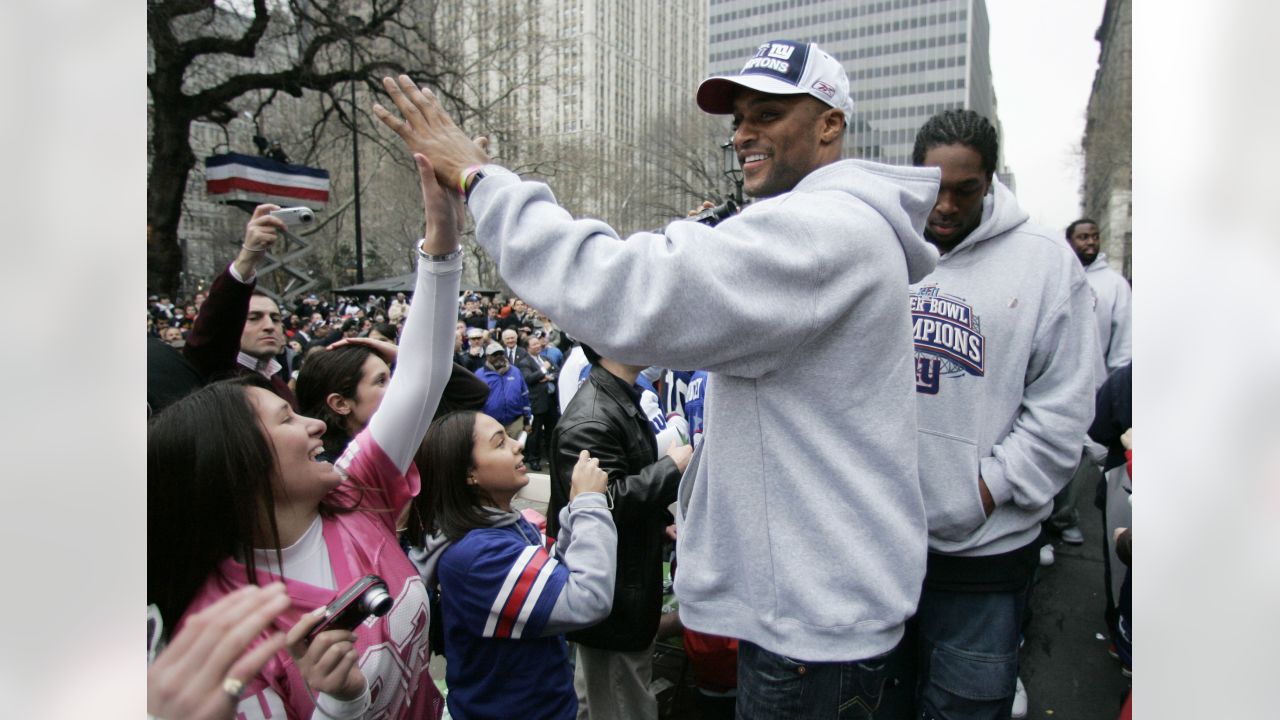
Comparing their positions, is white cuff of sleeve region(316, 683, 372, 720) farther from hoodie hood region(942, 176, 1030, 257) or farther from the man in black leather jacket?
hoodie hood region(942, 176, 1030, 257)

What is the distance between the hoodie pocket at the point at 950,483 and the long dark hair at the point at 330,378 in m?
1.92

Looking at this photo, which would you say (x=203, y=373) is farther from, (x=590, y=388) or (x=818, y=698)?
(x=818, y=698)

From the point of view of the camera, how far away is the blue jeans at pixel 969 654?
2.02 meters

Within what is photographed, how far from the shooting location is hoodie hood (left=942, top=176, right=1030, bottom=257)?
7.16ft

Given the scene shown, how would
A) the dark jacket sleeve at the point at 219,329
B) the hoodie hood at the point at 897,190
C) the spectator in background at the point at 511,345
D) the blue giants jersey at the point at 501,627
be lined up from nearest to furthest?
the hoodie hood at the point at 897,190 < the blue giants jersey at the point at 501,627 < the dark jacket sleeve at the point at 219,329 < the spectator in background at the point at 511,345

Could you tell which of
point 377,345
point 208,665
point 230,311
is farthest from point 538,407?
point 208,665

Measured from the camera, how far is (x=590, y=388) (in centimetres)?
289

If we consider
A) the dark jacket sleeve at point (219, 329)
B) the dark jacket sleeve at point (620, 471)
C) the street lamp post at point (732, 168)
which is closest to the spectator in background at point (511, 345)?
the street lamp post at point (732, 168)

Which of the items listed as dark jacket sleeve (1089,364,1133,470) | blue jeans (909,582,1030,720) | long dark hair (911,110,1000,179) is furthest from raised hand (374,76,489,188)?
dark jacket sleeve (1089,364,1133,470)

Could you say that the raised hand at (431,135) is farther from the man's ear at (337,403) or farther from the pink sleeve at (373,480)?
the man's ear at (337,403)

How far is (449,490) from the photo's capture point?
2252mm
